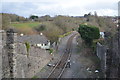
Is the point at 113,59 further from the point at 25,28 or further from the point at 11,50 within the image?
the point at 25,28

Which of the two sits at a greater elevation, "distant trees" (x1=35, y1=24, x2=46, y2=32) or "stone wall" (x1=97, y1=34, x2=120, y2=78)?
"distant trees" (x1=35, y1=24, x2=46, y2=32)

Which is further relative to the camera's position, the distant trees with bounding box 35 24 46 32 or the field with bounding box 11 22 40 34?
the distant trees with bounding box 35 24 46 32

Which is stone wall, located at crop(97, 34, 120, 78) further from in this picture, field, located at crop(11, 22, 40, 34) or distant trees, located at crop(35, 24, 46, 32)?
distant trees, located at crop(35, 24, 46, 32)

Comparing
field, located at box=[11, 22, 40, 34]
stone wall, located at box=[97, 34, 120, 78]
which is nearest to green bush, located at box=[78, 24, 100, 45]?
stone wall, located at box=[97, 34, 120, 78]

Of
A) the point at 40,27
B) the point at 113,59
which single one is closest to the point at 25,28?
the point at 40,27

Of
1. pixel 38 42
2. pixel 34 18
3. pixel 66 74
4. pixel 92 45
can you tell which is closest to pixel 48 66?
pixel 66 74

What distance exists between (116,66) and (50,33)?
17.7 meters

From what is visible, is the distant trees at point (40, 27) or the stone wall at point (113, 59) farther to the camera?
the distant trees at point (40, 27)

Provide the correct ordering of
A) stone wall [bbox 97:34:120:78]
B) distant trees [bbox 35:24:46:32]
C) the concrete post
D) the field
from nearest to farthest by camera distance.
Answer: the concrete post, stone wall [bbox 97:34:120:78], the field, distant trees [bbox 35:24:46:32]

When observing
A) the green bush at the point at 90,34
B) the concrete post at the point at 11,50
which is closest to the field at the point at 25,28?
the green bush at the point at 90,34

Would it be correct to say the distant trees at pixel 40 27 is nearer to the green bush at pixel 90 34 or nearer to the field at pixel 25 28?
the field at pixel 25 28

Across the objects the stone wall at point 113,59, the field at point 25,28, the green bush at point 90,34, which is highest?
the field at point 25,28

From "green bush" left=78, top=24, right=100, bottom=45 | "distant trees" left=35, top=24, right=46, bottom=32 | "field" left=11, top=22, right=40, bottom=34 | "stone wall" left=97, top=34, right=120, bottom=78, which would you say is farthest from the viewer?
"distant trees" left=35, top=24, right=46, bottom=32

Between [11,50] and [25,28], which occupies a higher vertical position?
[25,28]
